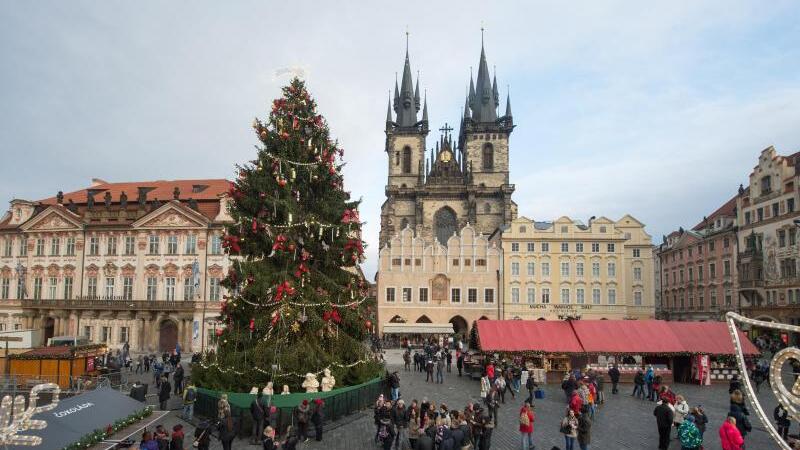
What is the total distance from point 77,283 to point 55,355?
72.7 ft

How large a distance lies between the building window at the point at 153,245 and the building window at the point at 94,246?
4291 millimetres

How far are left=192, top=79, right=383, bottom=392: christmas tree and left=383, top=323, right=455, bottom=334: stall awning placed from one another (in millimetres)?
25573

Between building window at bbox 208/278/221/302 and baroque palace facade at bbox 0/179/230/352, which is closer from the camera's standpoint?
building window at bbox 208/278/221/302

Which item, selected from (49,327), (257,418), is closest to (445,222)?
(49,327)

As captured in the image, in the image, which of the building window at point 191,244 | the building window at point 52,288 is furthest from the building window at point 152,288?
the building window at point 52,288

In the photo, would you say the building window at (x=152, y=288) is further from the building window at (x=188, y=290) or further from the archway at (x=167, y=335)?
the building window at (x=188, y=290)

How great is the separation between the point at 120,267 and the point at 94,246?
2.87 m

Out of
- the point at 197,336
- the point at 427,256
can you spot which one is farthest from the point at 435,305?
the point at 197,336

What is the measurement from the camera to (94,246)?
44000mm

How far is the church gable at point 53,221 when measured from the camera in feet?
145

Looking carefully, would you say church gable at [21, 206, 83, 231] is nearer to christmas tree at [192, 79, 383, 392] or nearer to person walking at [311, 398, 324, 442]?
christmas tree at [192, 79, 383, 392]

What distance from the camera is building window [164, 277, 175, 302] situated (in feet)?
138

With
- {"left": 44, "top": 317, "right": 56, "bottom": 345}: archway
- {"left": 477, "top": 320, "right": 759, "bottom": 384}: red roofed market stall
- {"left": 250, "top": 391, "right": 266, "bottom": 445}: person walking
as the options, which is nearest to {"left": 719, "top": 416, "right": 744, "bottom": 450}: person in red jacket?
{"left": 250, "top": 391, "right": 266, "bottom": 445}: person walking

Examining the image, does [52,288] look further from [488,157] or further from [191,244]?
[488,157]
